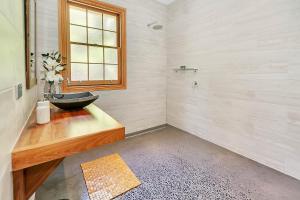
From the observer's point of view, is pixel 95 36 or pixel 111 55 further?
pixel 111 55

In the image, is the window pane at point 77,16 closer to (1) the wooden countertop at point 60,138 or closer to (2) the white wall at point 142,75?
(2) the white wall at point 142,75

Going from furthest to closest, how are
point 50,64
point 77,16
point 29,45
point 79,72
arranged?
point 79,72 → point 77,16 → point 50,64 → point 29,45

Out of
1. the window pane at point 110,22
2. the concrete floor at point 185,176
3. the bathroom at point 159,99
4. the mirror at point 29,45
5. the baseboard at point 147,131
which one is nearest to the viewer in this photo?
the bathroom at point 159,99

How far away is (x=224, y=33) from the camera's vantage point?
2.39m

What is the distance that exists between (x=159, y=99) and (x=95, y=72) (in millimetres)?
1434

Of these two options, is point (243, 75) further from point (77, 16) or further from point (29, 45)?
point (77, 16)

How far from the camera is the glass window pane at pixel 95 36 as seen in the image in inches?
101

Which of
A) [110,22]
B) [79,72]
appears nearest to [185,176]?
[79,72]

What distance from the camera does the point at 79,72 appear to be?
2521 millimetres

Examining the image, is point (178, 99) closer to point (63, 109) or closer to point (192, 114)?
point (192, 114)

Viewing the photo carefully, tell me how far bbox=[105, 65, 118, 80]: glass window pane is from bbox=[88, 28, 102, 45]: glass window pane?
428 millimetres

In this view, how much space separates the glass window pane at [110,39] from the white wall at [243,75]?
119 cm

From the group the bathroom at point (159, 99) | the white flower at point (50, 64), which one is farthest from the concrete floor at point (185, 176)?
the white flower at point (50, 64)

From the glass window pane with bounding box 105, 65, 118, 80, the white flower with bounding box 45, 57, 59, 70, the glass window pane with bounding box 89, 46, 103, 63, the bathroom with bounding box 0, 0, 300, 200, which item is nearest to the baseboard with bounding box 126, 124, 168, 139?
the bathroom with bounding box 0, 0, 300, 200
